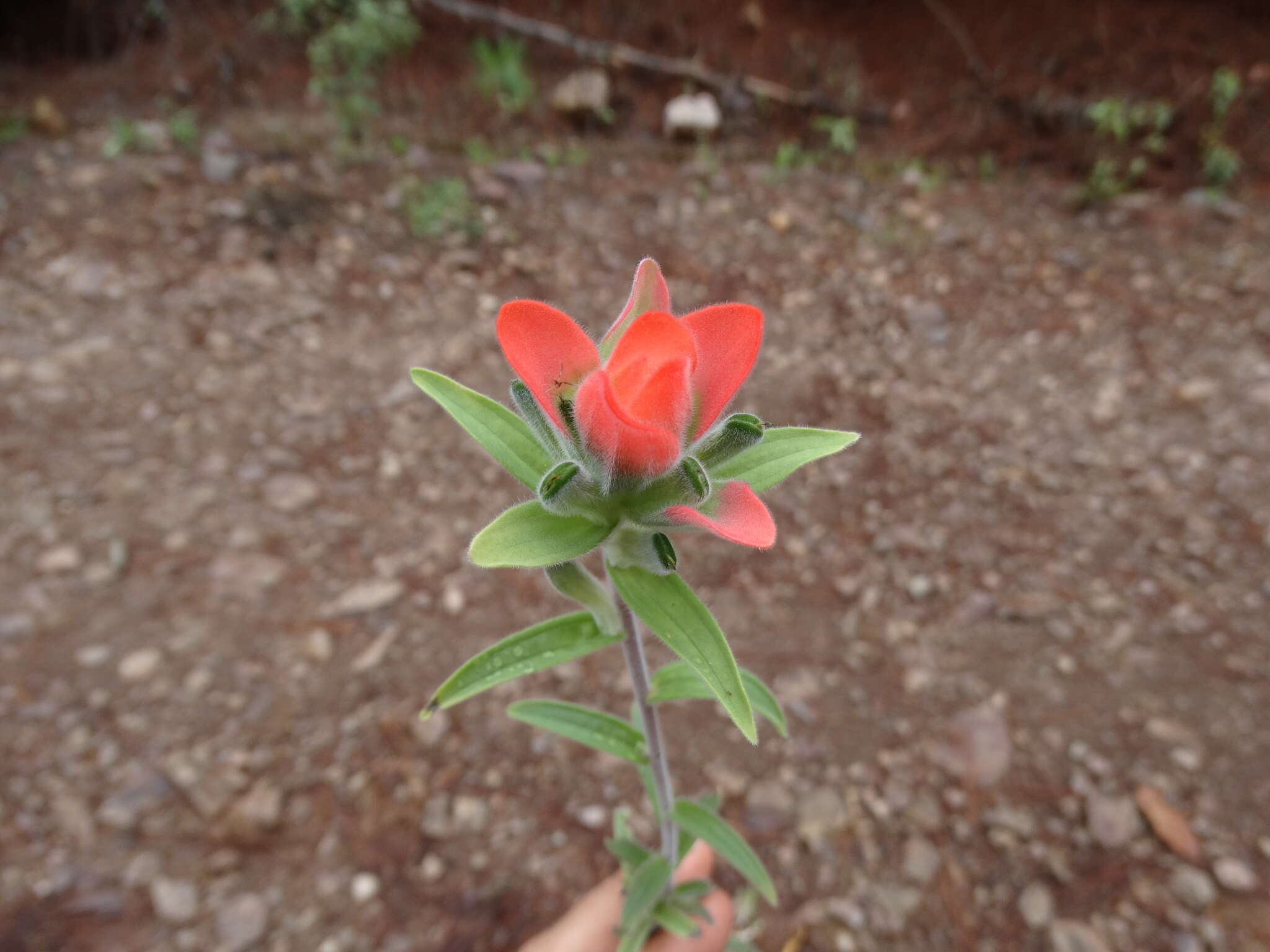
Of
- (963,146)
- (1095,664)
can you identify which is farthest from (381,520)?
(963,146)

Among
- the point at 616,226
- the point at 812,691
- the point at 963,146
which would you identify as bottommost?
the point at 812,691

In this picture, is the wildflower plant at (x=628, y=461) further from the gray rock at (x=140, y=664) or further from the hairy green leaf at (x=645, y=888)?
the gray rock at (x=140, y=664)

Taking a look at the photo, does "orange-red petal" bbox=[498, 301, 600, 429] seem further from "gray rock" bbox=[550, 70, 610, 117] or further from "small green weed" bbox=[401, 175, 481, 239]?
"gray rock" bbox=[550, 70, 610, 117]

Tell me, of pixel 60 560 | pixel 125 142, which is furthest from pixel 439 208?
pixel 60 560

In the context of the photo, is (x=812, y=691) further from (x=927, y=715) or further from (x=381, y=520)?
(x=381, y=520)

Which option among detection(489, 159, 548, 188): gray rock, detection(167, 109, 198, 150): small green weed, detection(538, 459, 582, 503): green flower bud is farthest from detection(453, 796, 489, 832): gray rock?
detection(167, 109, 198, 150): small green weed

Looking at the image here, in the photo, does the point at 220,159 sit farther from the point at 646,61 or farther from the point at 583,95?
the point at 646,61
